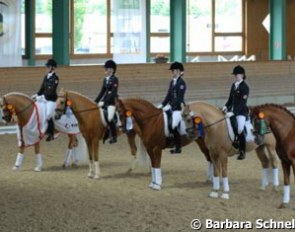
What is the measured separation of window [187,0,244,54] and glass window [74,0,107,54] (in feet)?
14.3

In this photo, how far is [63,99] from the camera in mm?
11055

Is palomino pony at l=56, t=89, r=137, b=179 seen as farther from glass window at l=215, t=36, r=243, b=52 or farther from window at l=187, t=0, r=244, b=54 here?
glass window at l=215, t=36, r=243, b=52

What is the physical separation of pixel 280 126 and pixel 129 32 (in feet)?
49.4

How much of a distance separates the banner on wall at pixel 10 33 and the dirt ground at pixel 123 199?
7666 millimetres

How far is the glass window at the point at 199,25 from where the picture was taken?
29.5 metres

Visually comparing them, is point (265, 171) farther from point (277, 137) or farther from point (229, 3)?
point (229, 3)

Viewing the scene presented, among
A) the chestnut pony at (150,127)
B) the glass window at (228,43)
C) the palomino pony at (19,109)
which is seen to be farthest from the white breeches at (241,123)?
the glass window at (228,43)

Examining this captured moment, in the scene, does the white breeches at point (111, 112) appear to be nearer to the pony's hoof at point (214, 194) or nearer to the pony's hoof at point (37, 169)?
the pony's hoof at point (37, 169)

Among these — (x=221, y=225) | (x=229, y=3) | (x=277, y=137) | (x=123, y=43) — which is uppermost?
(x=229, y=3)

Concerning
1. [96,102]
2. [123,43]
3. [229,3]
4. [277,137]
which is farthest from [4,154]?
[229,3]

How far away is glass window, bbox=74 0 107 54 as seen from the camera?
84.6ft

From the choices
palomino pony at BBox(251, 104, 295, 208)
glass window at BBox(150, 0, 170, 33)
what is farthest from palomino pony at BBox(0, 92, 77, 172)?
glass window at BBox(150, 0, 170, 33)

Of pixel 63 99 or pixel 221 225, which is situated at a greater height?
pixel 63 99

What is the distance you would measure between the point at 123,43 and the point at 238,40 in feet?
29.6
